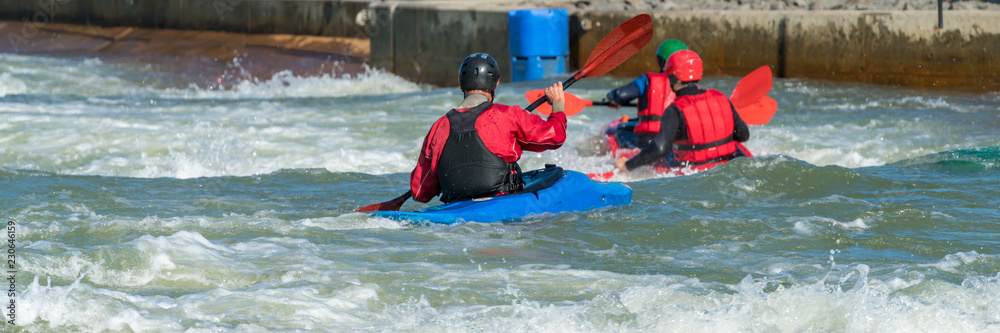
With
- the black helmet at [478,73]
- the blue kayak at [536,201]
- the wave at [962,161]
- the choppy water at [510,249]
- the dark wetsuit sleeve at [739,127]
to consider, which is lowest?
the wave at [962,161]

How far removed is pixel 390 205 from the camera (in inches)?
217

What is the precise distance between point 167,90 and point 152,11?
6.06 m

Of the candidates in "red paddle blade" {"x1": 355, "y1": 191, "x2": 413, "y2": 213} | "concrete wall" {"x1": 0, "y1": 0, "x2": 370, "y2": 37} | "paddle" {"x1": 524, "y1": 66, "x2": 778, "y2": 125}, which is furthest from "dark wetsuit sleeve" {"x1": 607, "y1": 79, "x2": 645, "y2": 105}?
"concrete wall" {"x1": 0, "y1": 0, "x2": 370, "y2": 37}

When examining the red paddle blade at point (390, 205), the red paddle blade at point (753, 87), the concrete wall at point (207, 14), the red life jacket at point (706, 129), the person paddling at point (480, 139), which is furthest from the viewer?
the concrete wall at point (207, 14)

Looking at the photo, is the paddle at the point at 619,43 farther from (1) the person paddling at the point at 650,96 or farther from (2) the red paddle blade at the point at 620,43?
(1) the person paddling at the point at 650,96

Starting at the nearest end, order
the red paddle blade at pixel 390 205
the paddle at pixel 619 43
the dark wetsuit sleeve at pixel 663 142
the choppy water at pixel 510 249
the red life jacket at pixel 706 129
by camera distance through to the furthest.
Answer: the choppy water at pixel 510 249 < the red paddle blade at pixel 390 205 < the paddle at pixel 619 43 < the dark wetsuit sleeve at pixel 663 142 < the red life jacket at pixel 706 129

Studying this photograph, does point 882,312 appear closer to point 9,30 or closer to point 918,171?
point 918,171

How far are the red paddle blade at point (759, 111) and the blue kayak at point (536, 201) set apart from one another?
8.35 feet

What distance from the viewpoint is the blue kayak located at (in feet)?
16.6

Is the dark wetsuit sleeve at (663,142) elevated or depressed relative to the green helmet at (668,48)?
depressed

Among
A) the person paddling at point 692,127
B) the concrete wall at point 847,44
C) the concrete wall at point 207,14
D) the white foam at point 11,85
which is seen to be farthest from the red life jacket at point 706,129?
the concrete wall at point 207,14

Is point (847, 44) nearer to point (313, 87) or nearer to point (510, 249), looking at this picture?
point (313, 87)

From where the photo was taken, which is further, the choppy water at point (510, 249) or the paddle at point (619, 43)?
the paddle at point (619, 43)

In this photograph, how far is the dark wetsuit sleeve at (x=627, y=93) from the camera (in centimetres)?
784
